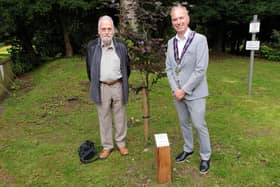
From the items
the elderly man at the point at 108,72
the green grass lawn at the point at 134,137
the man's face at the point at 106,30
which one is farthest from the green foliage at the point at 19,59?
the man's face at the point at 106,30

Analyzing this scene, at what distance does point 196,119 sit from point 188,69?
54 cm

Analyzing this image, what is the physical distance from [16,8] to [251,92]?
7.78 m

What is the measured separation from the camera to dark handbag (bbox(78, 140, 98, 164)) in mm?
4004

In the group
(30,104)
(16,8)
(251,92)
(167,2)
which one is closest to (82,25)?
(16,8)

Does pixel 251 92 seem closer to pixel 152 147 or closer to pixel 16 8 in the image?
pixel 152 147

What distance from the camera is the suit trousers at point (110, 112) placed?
374 cm

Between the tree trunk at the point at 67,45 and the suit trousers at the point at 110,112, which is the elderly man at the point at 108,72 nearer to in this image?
the suit trousers at the point at 110,112

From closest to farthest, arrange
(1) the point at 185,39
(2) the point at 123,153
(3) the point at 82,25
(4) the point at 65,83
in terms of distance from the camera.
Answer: (1) the point at 185,39 < (2) the point at 123,153 < (4) the point at 65,83 < (3) the point at 82,25

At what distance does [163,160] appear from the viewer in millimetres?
3307

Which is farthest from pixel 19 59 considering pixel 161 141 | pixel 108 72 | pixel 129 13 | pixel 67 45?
pixel 161 141

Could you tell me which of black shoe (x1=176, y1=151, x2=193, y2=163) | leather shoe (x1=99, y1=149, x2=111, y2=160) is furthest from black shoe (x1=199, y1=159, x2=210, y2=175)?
leather shoe (x1=99, y1=149, x2=111, y2=160)

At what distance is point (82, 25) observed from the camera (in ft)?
42.3

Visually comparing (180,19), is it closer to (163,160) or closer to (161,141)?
(161,141)

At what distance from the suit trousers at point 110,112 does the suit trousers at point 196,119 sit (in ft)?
2.33
